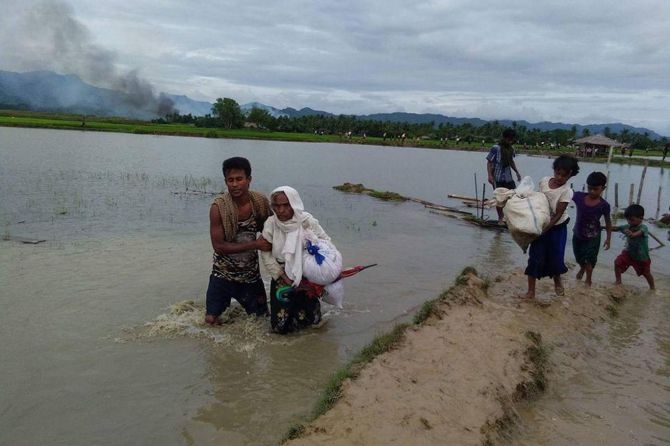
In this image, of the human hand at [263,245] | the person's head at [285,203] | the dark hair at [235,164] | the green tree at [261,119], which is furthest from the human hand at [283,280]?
the green tree at [261,119]

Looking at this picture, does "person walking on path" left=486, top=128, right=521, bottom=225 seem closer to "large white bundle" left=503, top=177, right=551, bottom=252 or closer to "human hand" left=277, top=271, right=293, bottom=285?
"large white bundle" left=503, top=177, right=551, bottom=252

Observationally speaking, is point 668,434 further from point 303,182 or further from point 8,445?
point 303,182

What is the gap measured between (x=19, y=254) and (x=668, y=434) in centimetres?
819

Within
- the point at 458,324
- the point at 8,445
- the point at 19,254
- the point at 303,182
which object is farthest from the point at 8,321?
the point at 303,182

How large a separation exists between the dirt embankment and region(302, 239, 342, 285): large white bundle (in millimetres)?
914

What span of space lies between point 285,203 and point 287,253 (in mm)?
463

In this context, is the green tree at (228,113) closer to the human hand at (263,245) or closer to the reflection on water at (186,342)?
the reflection on water at (186,342)

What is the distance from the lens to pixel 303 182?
22.2 meters

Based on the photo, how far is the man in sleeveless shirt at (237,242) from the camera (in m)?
4.59

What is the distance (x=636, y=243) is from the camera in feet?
22.6

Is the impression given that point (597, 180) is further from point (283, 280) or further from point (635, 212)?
point (283, 280)

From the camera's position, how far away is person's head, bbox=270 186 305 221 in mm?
4414

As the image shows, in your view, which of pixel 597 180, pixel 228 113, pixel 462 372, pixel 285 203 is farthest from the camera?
pixel 228 113

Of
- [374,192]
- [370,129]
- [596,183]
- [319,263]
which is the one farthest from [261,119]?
[319,263]
